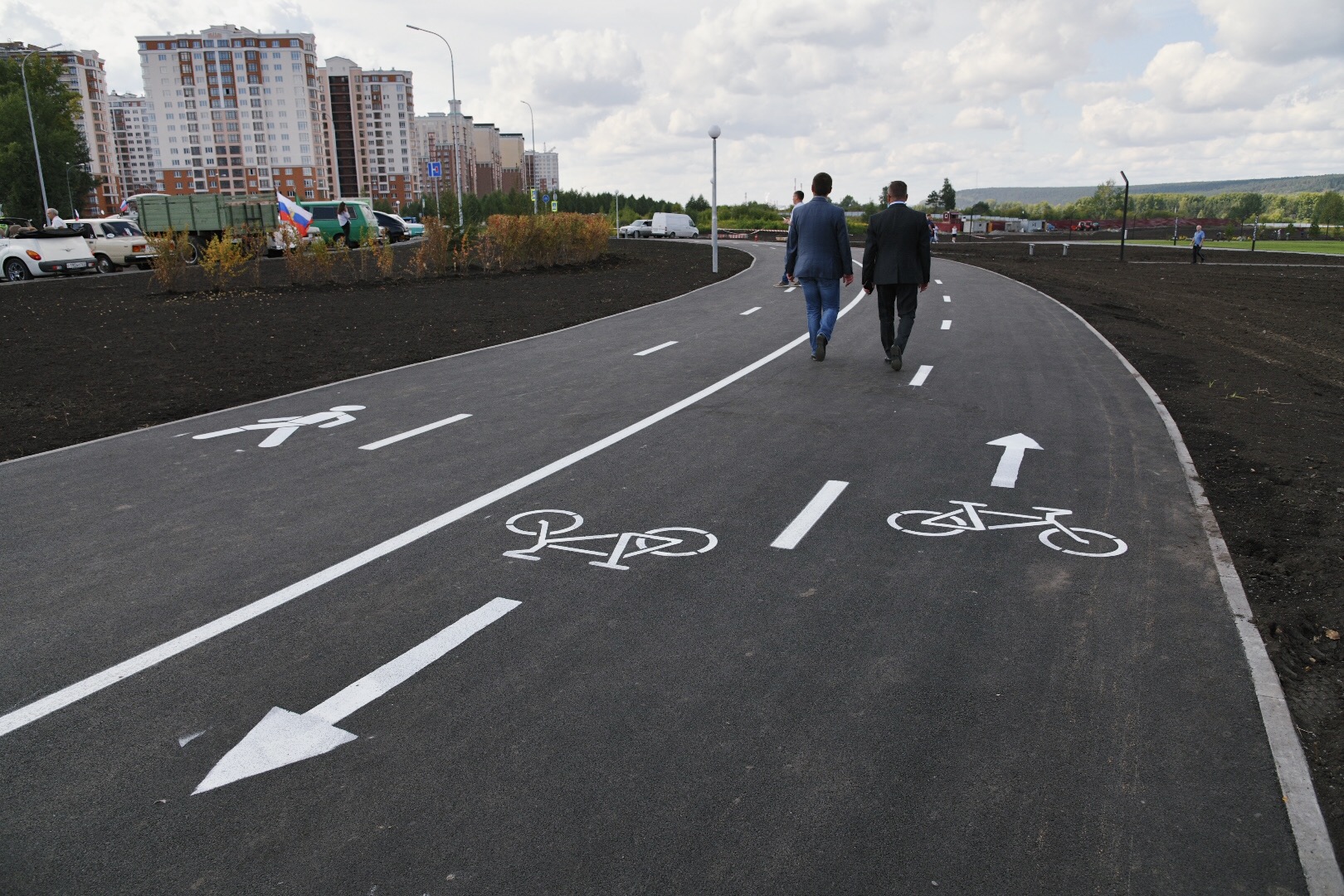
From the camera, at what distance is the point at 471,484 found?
275 inches

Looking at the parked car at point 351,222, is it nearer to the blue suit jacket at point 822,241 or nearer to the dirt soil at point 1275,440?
the dirt soil at point 1275,440

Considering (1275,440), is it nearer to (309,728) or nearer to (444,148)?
(309,728)

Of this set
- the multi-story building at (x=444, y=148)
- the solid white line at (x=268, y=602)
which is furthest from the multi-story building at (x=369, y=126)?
the solid white line at (x=268, y=602)

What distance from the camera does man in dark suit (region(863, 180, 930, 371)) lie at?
1124 cm

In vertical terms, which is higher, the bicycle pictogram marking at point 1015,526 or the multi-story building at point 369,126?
the multi-story building at point 369,126

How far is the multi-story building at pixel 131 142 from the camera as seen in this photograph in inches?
6575

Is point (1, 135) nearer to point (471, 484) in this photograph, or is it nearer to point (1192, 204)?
point (471, 484)

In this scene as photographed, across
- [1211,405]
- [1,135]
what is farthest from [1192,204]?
[1211,405]

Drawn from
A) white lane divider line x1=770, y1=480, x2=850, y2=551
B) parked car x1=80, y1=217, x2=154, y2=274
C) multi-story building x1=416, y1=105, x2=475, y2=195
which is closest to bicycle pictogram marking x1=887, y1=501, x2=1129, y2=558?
white lane divider line x1=770, y1=480, x2=850, y2=551

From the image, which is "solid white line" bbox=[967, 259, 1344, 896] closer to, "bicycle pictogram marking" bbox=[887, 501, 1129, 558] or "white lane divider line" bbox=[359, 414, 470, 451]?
"bicycle pictogram marking" bbox=[887, 501, 1129, 558]

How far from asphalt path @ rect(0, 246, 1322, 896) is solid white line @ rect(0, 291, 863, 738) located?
2 cm

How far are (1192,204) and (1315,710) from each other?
207604 millimetres

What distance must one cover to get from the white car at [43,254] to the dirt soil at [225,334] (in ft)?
4.02

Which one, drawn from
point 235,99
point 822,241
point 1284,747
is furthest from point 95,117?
point 1284,747
